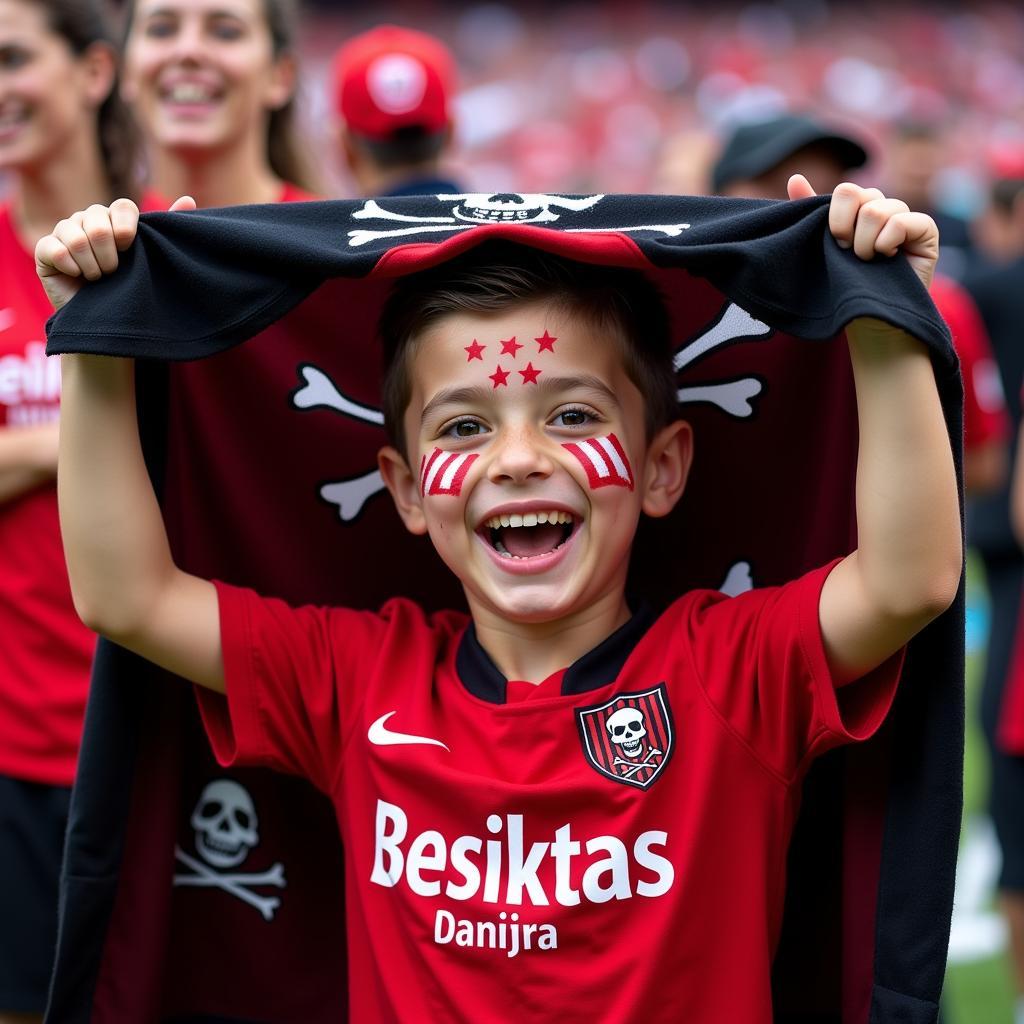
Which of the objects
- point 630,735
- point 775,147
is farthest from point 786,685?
point 775,147

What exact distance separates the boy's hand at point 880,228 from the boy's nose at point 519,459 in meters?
0.47

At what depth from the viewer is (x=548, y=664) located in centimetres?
227

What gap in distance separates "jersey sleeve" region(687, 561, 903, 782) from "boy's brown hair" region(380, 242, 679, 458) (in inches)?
13.6

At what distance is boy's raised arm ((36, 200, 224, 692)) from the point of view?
2111mm

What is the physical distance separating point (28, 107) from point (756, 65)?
22.5 meters

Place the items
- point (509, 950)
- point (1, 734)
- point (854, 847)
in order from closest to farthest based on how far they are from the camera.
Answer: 1. point (509, 950)
2. point (854, 847)
3. point (1, 734)

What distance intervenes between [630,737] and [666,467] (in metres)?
0.44

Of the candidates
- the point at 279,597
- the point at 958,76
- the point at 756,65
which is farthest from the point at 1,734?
the point at 958,76

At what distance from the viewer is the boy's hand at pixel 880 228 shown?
1.90 metres

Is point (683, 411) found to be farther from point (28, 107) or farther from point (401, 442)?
point (28, 107)

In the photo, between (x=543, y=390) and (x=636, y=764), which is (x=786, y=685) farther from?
(x=543, y=390)

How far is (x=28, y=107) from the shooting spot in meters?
3.20

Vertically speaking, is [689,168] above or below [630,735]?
above

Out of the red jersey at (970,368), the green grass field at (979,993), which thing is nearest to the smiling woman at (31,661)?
the red jersey at (970,368)
